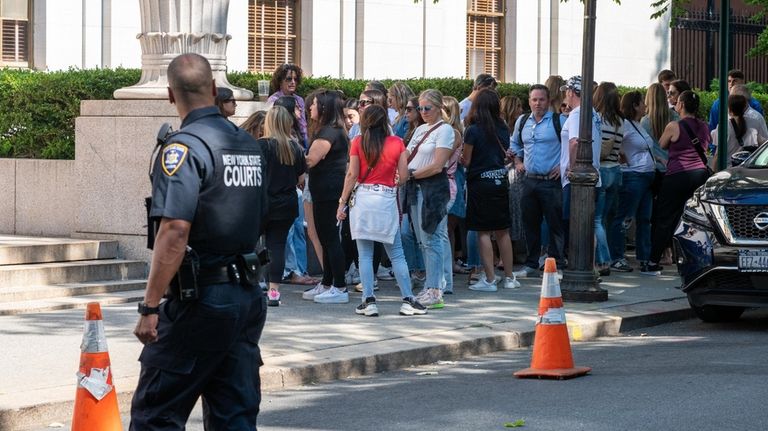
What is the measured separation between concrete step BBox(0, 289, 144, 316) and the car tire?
492 cm

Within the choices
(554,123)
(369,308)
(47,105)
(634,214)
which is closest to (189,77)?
(369,308)

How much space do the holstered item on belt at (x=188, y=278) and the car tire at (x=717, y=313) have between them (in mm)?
7224

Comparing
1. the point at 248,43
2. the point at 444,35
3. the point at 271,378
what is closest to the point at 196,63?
the point at 271,378

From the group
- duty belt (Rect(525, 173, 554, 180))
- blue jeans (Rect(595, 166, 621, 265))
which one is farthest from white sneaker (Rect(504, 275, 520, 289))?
blue jeans (Rect(595, 166, 621, 265))

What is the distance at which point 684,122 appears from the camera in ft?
49.2

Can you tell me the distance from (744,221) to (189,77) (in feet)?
22.4

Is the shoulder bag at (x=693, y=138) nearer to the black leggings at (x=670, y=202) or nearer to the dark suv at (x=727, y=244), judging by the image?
the black leggings at (x=670, y=202)

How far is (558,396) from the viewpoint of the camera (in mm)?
8539

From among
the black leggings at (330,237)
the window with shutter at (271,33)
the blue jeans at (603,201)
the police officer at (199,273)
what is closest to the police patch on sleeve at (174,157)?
the police officer at (199,273)

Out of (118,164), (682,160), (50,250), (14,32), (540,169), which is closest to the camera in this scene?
(50,250)

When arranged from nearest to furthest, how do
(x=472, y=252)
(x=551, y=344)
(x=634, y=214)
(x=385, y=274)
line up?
(x=551, y=344) → (x=472, y=252) → (x=385, y=274) → (x=634, y=214)

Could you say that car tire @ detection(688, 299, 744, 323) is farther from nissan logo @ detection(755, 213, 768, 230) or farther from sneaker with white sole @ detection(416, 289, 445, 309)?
sneaker with white sole @ detection(416, 289, 445, 309)

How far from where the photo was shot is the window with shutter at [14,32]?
19.6m

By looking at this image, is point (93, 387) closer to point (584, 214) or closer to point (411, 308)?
point (411, 308)
